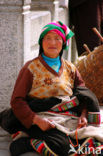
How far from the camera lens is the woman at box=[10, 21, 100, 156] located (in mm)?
3189

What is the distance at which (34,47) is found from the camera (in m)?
4.57

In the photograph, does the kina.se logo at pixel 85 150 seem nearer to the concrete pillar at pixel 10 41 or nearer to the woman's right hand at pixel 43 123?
the woman's right hand at pixel 43 123

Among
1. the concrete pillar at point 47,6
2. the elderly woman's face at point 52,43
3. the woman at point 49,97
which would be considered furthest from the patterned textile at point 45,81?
the concrete pillar at point 47,6

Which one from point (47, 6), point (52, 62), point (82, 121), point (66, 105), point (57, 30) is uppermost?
point (47, 6)

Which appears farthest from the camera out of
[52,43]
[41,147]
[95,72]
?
[95,72]

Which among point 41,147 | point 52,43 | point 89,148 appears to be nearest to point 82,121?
point 89,148

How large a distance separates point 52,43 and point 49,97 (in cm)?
48

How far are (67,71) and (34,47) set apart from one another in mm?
1128

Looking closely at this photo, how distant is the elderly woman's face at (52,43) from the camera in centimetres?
339

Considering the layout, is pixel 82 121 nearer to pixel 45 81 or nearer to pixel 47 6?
pixel 45 81

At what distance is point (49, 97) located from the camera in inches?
133

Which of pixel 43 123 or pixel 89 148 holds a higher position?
pixel 43 123

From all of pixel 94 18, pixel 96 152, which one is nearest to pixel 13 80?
pixel 96 152

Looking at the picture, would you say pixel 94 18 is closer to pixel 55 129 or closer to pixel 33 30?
pixel 33 30
